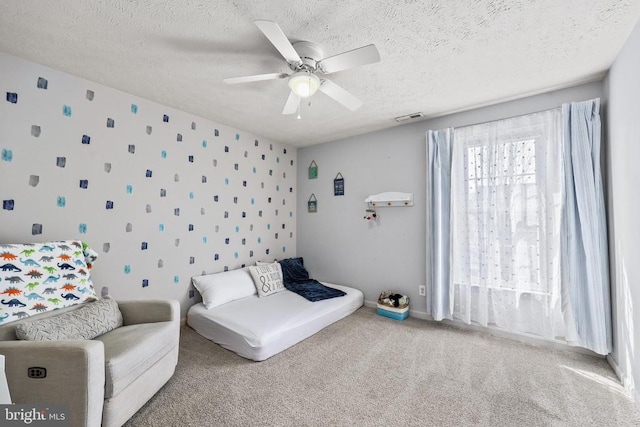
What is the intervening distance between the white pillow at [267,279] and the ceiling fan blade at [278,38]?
248 centimetres

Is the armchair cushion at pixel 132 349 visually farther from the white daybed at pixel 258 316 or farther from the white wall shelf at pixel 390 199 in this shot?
the white wall shelf at pixel 390 199

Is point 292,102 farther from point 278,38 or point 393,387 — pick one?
point 393,387

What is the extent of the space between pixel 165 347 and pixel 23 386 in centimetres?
67

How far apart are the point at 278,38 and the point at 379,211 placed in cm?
252

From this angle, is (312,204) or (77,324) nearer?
(77,324)

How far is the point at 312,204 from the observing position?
430 centimetres

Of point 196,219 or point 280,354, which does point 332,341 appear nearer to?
point 280,354

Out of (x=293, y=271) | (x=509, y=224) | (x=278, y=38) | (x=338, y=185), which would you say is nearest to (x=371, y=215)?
(x=338, y=185)

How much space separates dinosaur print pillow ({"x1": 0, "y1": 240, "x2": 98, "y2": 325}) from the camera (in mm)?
1701

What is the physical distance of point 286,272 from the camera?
3.89 meters

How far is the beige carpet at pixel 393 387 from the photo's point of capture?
165 cm

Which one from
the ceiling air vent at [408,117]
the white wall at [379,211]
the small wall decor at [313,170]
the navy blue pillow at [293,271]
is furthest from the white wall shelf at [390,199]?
the navy blue pillow at [293,271]

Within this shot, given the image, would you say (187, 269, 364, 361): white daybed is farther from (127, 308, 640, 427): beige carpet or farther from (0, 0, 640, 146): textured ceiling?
(0, 0, 640, 146): textured ceiling

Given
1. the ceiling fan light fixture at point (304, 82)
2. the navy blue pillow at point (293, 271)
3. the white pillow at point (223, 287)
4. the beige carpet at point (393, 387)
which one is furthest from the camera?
the navy blue pillow at point (293, 271)
